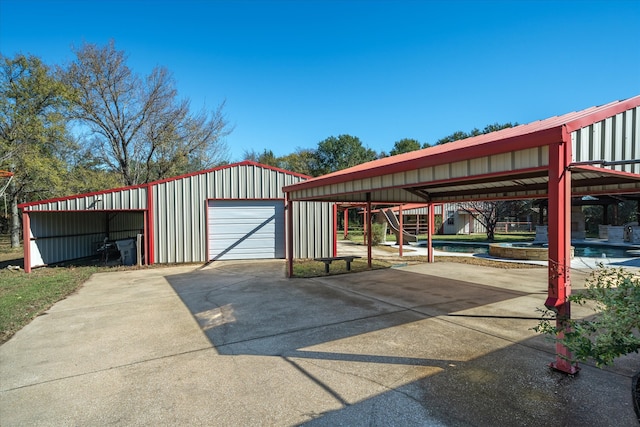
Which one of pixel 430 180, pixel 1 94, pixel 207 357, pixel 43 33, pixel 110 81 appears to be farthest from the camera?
pixel 110 81

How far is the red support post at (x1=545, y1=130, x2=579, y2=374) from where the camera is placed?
11.1ft

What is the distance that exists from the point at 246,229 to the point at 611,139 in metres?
11.6

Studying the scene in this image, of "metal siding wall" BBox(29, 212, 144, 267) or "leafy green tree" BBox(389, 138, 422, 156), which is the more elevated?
"leafy green tree" BBox(389, 138, 422, 156)

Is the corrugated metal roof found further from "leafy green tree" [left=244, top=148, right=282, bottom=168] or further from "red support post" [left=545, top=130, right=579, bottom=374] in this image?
"leafy green tree" [left=244, top=148, right=282, bottom=168]

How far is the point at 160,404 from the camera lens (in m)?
3.01

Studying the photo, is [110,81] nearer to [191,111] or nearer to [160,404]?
[191,111]

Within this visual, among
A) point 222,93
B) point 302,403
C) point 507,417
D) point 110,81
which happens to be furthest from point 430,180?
point 110,81

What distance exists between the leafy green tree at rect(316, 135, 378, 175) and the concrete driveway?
34.0 metres

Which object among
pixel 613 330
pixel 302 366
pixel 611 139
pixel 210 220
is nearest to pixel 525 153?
pixel 611 139

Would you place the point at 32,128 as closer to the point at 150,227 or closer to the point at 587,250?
the point at 150,227

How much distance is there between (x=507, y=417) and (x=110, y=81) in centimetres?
2484

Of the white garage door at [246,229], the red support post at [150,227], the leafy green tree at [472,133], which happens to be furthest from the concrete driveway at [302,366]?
the leafy green tree at [472,133]

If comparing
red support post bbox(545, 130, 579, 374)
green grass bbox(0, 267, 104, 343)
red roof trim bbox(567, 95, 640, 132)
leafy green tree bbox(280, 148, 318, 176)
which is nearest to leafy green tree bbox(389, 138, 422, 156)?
leafy green tree bbox(280, 148, 318, 176)

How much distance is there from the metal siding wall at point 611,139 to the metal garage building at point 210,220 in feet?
33.8
